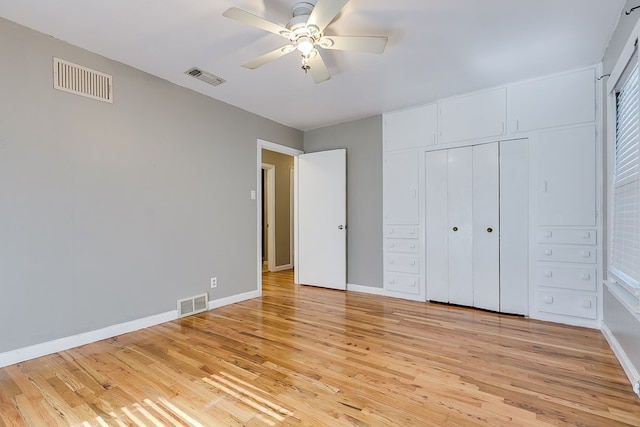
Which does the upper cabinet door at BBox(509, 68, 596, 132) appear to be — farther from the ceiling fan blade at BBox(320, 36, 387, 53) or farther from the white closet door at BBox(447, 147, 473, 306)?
the ceiling fan blade at BBox(320, 36, 387, 53)

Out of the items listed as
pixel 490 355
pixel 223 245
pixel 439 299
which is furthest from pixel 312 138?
pixel 490 355

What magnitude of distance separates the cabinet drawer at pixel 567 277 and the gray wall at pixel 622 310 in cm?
23

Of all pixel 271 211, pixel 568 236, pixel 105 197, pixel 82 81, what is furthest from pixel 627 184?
pixel 271 211

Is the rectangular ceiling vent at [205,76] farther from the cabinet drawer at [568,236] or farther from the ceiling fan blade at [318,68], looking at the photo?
the cabinet drawer at [568,236]

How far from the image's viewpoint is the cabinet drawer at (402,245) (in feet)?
13.2

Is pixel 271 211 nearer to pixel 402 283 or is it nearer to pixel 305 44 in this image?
pixel 402 283

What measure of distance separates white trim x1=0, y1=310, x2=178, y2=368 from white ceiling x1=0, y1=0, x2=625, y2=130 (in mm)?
2391

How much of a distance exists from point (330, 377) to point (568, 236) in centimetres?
269

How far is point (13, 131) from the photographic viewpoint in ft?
7.46

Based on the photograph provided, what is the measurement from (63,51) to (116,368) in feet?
8.18

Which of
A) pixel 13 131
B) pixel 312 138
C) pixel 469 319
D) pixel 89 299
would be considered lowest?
pixel 469 319

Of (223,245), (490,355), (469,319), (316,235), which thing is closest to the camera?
(490,355)

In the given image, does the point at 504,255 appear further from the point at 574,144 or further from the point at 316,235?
the point at 316,235

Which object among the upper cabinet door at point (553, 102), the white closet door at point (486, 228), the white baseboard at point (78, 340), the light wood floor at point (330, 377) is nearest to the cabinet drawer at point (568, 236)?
the white closet door at point (486, 228)
